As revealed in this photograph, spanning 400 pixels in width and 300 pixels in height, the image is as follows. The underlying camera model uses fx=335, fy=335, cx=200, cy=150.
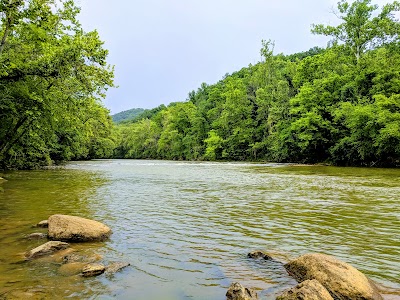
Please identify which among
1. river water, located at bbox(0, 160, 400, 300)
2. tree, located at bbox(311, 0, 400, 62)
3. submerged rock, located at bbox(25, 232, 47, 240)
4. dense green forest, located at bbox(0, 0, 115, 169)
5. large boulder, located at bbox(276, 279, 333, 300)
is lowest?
river water, located at bbox(0, 160, 400, 300)

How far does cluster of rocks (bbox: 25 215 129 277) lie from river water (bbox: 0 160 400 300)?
8.0 inches

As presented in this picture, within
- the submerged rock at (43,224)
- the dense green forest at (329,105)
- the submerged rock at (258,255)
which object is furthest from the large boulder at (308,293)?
the dense green forest at (329,105)

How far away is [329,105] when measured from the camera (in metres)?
52.8

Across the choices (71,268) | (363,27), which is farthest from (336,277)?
(363,27)

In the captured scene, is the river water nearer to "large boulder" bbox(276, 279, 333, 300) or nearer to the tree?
"large boulder" bbox(276, 279, 333, 300)

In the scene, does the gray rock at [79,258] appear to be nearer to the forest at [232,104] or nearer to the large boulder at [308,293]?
the large boulder at [308,293]

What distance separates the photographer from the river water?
5441mm

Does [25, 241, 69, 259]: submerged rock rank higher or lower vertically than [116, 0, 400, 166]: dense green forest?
lower

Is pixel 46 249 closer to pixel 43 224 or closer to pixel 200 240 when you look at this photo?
pixel 43 224

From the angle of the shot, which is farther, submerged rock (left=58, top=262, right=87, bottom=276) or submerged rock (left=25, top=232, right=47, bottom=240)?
submerged rock (left=25, top=232, right=47, bottom=240)

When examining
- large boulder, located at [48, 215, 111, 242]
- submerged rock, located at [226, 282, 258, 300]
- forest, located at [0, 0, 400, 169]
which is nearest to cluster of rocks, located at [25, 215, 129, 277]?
large boulder, located at [48, 215, 111, 242]

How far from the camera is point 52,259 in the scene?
662cm

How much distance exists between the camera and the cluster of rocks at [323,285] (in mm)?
4680

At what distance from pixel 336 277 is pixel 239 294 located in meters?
1.62
